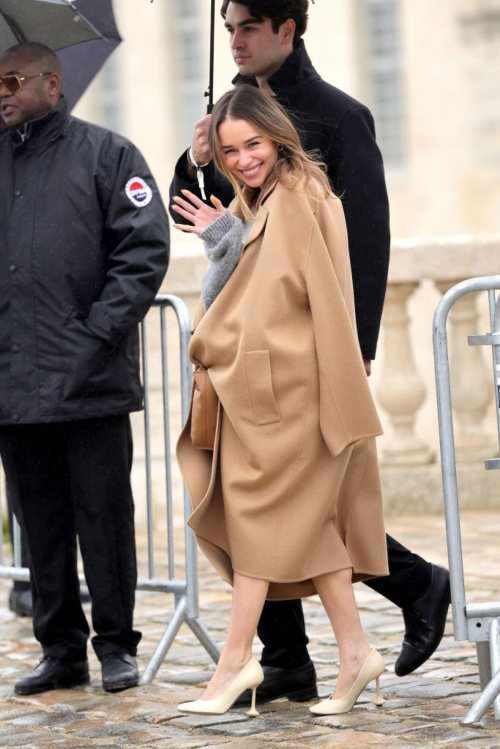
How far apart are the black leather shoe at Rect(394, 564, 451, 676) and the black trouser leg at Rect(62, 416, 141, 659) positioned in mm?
986

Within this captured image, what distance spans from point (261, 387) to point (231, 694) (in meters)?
0.83

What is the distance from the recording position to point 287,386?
4.20 m

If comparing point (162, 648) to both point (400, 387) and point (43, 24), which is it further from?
point (400, 387)

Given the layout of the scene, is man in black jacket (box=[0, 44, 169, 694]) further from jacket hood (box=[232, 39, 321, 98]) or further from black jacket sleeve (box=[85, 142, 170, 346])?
jacket hood (box=[232, 39, 321, 98])

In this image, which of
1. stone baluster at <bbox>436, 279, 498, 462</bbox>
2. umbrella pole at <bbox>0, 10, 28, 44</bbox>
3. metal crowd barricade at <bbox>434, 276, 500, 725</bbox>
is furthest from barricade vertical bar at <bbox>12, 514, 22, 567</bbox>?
stone baluster at <bbox>436, 279, 498, 462</bbox>

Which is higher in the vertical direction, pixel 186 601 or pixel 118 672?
pixel 186 601

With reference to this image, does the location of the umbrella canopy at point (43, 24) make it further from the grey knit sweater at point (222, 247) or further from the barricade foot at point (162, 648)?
the barricade foot at point (162, 648)

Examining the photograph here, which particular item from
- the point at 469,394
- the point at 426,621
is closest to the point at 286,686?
the point at 426,621

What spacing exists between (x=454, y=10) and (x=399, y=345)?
54.0ft

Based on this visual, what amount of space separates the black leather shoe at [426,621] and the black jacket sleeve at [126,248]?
125 cm

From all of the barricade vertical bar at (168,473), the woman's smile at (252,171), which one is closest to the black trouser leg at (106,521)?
the barricade vertical bar at (168,473)

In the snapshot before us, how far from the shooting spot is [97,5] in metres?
5.64

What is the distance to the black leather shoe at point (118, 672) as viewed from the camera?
488 centimetres

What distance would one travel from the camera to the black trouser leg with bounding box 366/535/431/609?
4.55 meters
